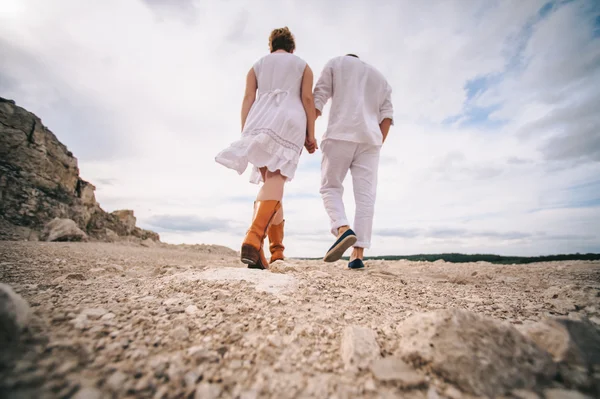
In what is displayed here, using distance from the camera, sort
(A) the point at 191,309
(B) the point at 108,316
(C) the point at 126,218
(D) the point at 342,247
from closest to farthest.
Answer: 1. (B) the point at 108,316
2. (A) the point at 191,309
3. (D) the point at 342,247
4. (C) the point at 126,218

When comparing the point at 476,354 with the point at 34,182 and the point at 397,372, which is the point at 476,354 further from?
the point at 34,182

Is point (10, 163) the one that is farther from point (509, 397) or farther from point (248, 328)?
point (509, 397)

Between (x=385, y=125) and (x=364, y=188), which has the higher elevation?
(x=385, y=125)

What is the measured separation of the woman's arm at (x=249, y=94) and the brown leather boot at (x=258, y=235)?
3.19 ft

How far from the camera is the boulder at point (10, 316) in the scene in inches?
28.1

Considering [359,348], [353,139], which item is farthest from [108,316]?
[353,139]

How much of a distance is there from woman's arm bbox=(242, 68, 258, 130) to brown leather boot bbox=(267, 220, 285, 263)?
4.01 ft

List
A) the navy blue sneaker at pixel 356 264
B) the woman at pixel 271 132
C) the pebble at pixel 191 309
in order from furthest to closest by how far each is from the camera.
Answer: the navy blue sneaker at pixel 356 264 → the woman at pixel 271 132 → the pebble at pixel 191 309

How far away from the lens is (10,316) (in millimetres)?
727

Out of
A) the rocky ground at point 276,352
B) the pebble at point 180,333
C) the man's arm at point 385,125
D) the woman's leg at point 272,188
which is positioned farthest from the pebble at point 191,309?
the man's arm at point 385,125

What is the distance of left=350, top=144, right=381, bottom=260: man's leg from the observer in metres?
3.28

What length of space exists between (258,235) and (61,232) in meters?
6.13

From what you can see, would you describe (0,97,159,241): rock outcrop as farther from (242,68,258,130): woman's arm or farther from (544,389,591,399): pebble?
(544,389,591,399): pebble

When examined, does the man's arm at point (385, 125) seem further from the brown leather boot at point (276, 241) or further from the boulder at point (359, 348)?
the boulder at point (359, 348)
